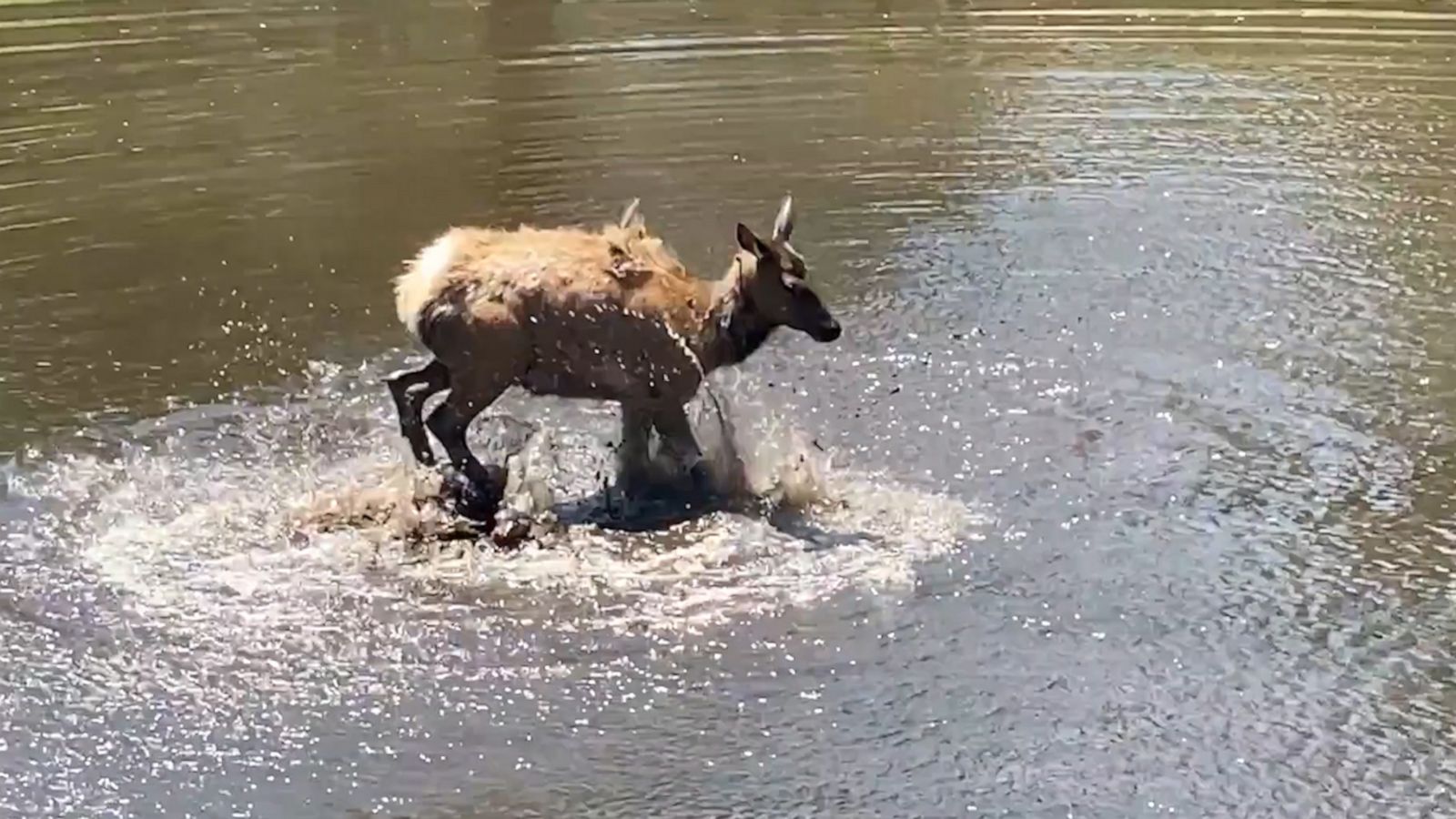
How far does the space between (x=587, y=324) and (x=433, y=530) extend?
3.18 feet

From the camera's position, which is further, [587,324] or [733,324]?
[733,324]

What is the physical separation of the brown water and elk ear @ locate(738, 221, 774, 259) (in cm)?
77

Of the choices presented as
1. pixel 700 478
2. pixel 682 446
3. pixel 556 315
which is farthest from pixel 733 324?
pixel 556 315

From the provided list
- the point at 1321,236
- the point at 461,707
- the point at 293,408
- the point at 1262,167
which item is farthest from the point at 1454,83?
the point at 461,707

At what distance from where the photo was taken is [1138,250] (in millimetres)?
11023

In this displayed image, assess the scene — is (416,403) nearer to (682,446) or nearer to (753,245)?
(682,446)

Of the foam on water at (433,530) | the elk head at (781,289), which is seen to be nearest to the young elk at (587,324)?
the elk head at (781,289)

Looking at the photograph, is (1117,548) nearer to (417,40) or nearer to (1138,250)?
(1138,250)

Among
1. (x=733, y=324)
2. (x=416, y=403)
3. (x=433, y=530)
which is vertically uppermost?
(x=733, y=324)

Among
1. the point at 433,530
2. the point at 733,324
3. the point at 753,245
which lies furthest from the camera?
the point at 733,324

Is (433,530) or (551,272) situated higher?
(551,272)

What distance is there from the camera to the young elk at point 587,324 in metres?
7.85

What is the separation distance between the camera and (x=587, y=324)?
789 centimetres

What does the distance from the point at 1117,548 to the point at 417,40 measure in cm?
1127
